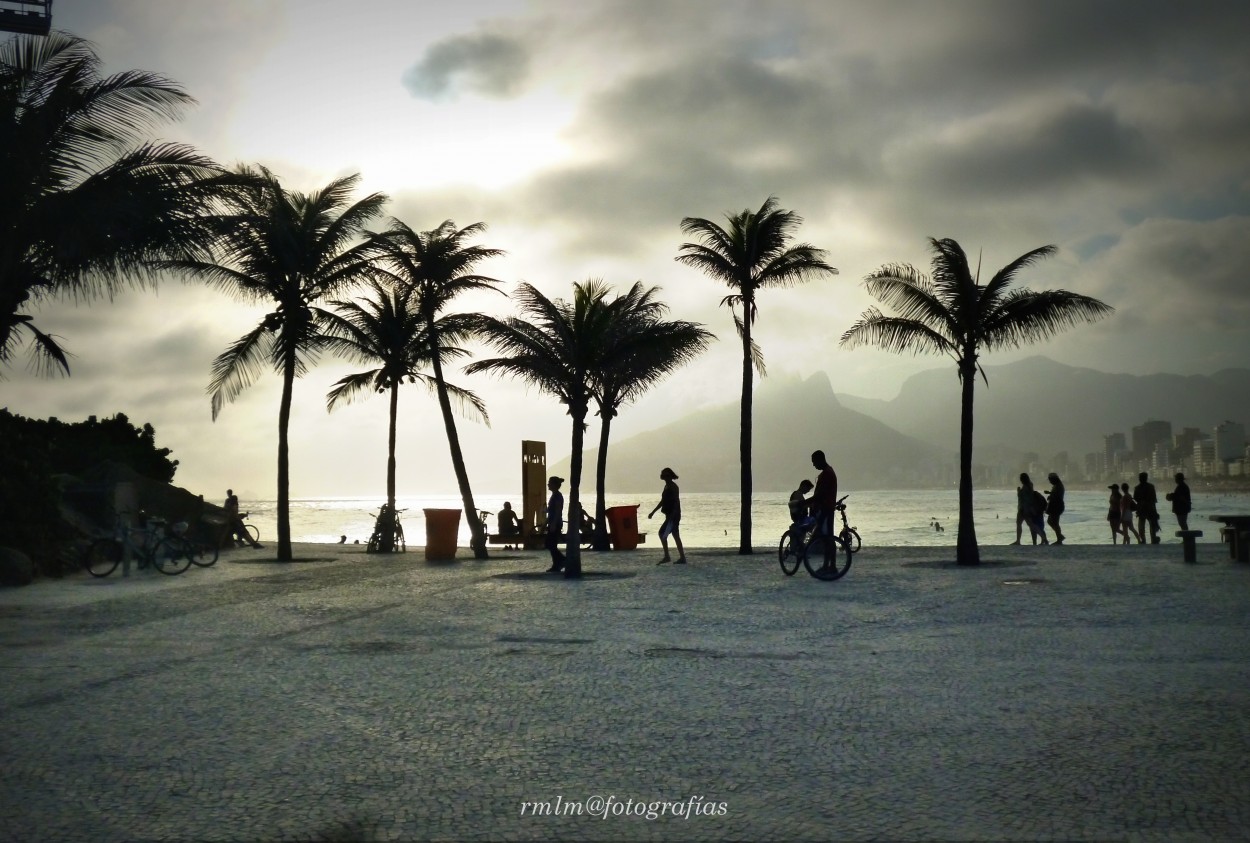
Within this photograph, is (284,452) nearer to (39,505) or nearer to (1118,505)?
(39,505)

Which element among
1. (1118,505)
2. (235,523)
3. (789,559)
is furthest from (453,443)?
(1118,505)

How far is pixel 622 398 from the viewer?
31516 mm

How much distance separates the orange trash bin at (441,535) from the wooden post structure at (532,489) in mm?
3243

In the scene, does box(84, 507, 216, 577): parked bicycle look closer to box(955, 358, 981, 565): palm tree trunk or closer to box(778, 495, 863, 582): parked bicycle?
box(778, 495, 863, 582): parked bicycle

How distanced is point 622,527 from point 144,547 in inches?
521

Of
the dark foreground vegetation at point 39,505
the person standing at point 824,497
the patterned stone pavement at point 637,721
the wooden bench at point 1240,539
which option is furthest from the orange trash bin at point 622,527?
the patterned stone pavement at point 637,721

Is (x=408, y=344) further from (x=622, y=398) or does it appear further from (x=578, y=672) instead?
(x=578, y=672)

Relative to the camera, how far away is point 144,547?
21578mm

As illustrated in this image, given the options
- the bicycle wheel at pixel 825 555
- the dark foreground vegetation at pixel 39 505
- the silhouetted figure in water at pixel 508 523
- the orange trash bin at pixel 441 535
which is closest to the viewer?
the bicycle wheel at pixel 825 555

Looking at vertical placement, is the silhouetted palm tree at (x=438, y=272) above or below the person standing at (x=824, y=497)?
above

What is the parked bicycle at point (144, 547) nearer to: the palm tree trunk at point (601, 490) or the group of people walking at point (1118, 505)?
the palm tree trunk at point (601, 490)

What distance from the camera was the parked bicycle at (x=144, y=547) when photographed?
21172 millimetres

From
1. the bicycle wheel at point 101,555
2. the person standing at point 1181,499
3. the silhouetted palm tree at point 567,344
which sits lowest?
the bicycle wheel at point 101,555

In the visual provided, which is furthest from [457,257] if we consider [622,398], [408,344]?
[622,398]
